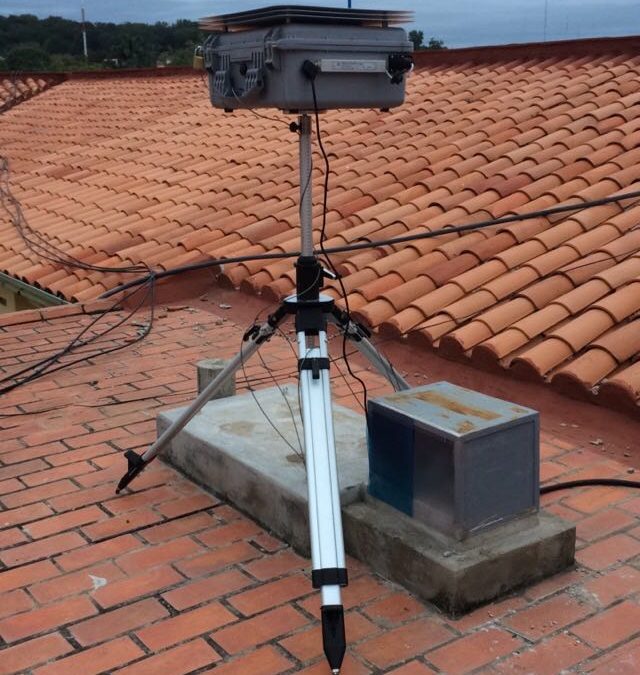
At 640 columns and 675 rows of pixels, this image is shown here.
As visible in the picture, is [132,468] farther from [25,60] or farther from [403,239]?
[25,60]

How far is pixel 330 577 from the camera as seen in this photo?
6.88 feet

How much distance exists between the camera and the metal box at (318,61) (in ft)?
7.54

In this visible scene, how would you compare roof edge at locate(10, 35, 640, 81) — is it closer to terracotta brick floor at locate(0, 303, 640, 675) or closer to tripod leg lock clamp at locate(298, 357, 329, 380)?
terracotta brick floor at locate(0, 303, 640, 675)

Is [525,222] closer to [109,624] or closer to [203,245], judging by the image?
[203,245]

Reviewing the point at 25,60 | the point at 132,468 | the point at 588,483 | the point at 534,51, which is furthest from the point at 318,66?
the point at 25,60

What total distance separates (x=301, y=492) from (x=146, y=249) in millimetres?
3945

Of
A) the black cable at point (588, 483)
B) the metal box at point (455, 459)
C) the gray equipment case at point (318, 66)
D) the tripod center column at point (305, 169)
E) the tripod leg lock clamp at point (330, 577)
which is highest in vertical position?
the gray equipment case at point (318, 66)

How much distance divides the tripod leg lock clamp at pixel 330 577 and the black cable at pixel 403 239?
113 inches

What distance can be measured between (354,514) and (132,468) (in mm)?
824

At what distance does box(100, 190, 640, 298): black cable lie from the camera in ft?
16.1

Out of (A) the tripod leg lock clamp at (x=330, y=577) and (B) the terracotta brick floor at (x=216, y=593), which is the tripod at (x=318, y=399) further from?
(B) the terracotta brick floor at (x=216, y=593)

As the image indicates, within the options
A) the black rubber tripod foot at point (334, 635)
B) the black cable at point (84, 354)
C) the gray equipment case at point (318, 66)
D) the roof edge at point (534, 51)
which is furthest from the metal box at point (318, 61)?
the roof edge at point (534, 51)

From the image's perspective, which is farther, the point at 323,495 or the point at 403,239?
the point at 403,239

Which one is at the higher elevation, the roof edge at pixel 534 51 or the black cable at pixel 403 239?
the roof edge at pixel 534 51
